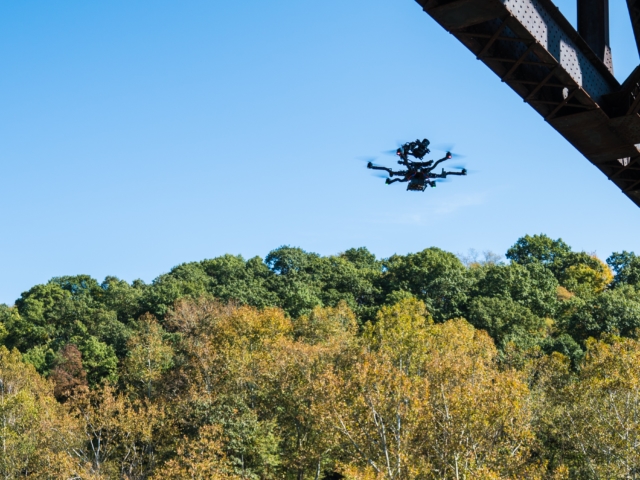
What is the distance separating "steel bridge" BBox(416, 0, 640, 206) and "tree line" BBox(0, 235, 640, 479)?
1960cm

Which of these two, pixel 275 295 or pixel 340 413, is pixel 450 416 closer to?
pixel 340 413

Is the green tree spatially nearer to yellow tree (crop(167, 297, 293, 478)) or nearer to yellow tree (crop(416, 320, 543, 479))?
yellow tree (crop(167, 297, 293, 478))

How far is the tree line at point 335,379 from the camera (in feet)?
97.5

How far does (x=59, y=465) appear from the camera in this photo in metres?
41.6

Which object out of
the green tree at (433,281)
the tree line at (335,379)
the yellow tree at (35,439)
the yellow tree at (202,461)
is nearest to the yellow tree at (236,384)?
the tree line at (335,379)

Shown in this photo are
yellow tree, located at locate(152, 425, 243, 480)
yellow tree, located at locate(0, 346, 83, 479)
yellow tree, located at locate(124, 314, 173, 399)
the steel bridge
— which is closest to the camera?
the steel bridge

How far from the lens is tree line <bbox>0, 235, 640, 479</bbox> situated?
29.7 m

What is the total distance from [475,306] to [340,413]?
39.9m

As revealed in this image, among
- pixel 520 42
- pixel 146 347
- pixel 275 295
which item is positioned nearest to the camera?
pixel 520 42

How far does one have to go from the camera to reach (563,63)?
7348 mm

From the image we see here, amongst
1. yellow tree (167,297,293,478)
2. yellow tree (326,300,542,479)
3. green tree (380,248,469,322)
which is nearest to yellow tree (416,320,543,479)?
yellow tree (326,300,542,479)

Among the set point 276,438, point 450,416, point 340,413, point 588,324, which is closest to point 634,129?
point 450,416

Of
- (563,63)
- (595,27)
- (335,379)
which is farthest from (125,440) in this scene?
(563,63)

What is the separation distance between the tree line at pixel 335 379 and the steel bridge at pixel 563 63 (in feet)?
64.3
